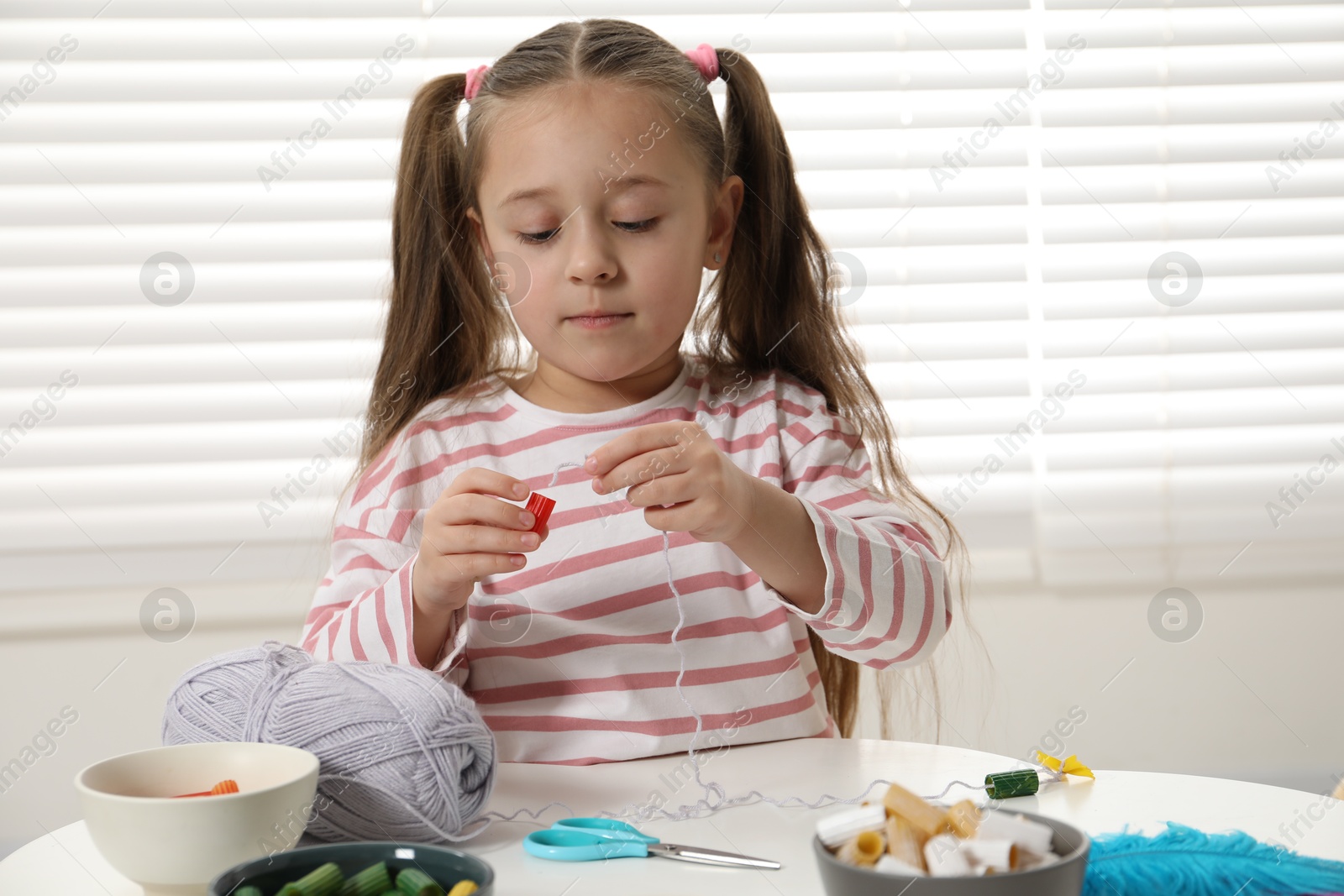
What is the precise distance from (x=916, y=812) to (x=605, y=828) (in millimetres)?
196

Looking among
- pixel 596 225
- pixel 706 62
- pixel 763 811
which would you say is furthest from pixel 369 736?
pixel 706 62

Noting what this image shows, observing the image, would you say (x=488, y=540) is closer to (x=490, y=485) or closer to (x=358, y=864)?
(x=490, y=485)

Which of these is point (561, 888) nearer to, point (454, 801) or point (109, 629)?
point (454, 801)

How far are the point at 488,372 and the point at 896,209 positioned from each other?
88 centimetres

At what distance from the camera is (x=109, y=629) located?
5.40ft

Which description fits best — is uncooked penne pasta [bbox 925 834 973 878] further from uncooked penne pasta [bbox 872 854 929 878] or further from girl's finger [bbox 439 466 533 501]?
girl's finger [bbox 439 466 533 501]

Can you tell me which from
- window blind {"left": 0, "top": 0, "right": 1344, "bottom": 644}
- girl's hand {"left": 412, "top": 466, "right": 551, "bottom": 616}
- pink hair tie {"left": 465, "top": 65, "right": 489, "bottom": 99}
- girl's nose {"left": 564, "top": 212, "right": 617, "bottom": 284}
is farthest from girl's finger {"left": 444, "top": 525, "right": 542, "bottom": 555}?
window blind {"left": 0, "top": 0, "right": 1344, "bottom": 644}

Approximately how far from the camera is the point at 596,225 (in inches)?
34.5

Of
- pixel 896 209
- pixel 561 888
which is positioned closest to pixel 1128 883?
pixel 561 888

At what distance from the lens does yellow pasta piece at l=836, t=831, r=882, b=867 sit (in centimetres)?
45

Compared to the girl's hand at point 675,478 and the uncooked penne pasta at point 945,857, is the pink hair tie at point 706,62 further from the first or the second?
the uncooked penne pasta at point 945,857

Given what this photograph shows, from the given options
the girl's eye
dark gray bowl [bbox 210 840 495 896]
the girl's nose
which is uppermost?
the girl's eye

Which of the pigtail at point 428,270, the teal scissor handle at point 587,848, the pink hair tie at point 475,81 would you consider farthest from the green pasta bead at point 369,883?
the pink hair tie at point 475,81

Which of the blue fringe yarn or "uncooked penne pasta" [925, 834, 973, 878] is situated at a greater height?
"uncooked penne pasta" [925, 834, 973, 878]
